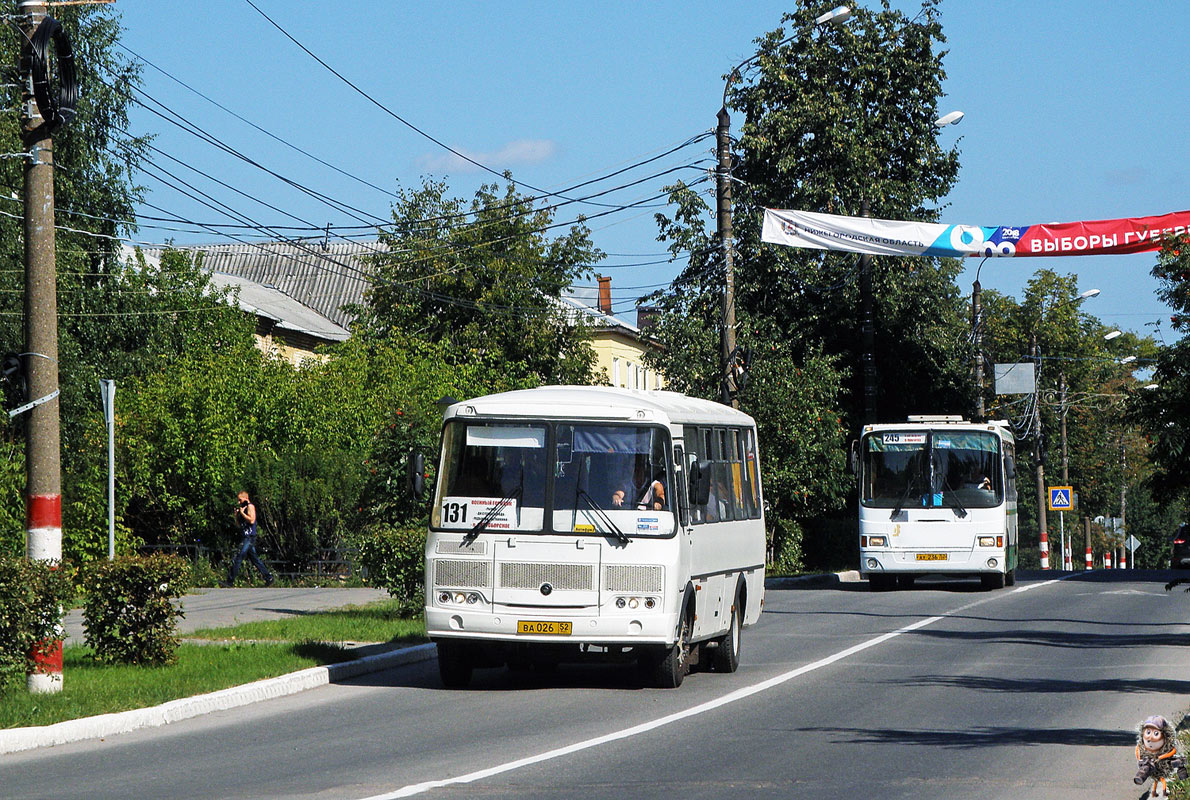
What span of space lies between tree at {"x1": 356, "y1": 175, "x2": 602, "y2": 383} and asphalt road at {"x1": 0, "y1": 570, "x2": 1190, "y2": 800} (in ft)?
133

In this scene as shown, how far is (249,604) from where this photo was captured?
79.2 ft

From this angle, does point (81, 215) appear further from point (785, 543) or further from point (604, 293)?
point (604, 293)

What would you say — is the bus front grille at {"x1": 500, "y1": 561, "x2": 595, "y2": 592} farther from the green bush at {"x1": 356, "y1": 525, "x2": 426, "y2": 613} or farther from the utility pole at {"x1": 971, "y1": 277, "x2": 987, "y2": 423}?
the utility pole at {"x1": 971, "y1": 277, "x2": 987, "y2": 423}

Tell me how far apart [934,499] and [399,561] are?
1383cm

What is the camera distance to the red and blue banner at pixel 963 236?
28766 mm

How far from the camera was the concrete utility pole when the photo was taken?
13125 millimetres

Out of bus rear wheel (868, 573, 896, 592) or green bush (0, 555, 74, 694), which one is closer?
green bush (0, 555, 74, 694)

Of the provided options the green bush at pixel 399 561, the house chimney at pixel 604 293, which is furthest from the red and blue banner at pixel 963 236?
the house chimney at pixel 604 293

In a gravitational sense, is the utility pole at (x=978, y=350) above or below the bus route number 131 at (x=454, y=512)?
above

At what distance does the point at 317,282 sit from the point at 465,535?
69.9 metres

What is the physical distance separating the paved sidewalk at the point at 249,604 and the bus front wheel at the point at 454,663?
4.91 m

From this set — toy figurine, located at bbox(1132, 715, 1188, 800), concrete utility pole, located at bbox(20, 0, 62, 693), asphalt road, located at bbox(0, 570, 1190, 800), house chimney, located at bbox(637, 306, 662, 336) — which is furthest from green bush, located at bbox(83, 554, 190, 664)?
house chimney, located at bbox(637, 306, 662, 336)

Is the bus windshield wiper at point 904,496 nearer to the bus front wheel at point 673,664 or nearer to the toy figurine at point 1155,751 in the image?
the bus front wheel at point 673,664

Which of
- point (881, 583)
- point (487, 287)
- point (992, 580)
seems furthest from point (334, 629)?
point (487, 287)
